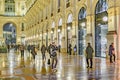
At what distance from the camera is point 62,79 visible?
48.4 ft

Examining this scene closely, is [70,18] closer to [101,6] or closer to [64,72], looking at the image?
[101,6]

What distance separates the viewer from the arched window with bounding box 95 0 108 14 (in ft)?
99.0

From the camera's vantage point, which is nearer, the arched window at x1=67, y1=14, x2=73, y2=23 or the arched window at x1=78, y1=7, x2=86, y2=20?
the arched window at x1=78, y1=7, x2=86, y2=20

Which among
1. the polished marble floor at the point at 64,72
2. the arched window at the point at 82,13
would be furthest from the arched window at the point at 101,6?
the polished marble floor at the point at 64,72

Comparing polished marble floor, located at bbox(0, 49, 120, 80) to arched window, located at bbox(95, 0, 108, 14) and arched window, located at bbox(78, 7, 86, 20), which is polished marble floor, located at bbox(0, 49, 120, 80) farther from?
arched window, located at bbox(78, 7, 86, 20)

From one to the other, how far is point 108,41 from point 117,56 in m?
2.01

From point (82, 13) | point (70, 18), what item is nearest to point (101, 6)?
point (82, 13)

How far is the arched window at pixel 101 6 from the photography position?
3019 cm

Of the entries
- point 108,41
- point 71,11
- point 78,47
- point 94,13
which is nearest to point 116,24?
point 108,41

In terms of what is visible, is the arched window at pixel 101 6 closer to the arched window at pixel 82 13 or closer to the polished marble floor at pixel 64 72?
the arched window at pixel 82 13

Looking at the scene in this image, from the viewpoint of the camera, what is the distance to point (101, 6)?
31297 mm

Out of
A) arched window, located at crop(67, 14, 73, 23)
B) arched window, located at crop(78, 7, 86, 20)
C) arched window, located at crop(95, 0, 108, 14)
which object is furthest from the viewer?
arched window, located at crop(67, 14, 73, 23)

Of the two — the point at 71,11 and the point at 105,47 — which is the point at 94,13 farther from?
the point at 71,11

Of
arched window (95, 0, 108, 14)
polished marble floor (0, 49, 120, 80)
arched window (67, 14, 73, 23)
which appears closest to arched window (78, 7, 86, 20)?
arched window (67, 14, 73, 23)
